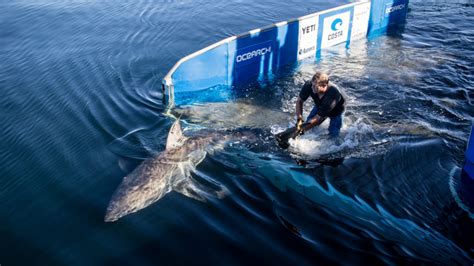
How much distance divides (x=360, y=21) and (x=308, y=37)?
248 centimetres

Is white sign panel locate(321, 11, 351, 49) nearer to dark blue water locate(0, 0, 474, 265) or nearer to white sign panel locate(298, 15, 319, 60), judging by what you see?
white sign panel locate(298, 15, 319, 60)

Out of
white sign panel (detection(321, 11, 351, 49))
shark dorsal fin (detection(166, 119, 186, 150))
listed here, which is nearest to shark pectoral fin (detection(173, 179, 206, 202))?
shark dorsal fin (detection(166, 119, 186, 150))

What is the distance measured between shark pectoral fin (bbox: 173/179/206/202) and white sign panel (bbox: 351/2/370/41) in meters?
8.54

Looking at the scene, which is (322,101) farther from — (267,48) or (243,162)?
(267,48)

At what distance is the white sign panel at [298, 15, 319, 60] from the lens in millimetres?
11147

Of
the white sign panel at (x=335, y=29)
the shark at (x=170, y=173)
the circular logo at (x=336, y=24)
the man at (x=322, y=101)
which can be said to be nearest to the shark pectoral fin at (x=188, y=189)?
the shark at (x=170, y=173)

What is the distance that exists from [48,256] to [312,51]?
924 cm

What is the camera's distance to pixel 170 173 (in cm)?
707

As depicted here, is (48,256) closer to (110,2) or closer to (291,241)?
(291,241)

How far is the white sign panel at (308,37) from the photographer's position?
1115cm

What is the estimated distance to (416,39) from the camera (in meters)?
13.7

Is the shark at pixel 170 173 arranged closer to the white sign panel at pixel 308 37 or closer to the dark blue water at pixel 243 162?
the dark blue water at pixel 243 162

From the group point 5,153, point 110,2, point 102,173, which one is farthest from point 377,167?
point 110,2

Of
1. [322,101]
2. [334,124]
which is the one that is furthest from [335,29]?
[322,101]
